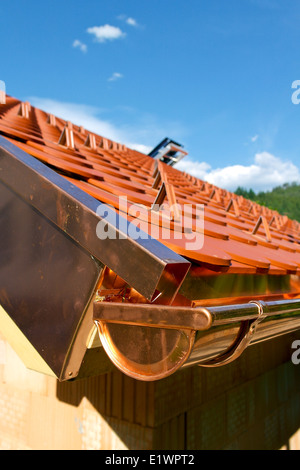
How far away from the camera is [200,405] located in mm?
2580

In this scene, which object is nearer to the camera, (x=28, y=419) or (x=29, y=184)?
(x=29, y=184)

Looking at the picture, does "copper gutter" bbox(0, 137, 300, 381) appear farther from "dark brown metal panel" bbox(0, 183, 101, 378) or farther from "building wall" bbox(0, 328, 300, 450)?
"building wall" bbox(0, 328, 300, 450)

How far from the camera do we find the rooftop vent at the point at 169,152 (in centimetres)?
1323

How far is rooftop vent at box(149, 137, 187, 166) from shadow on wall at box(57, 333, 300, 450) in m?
9.94

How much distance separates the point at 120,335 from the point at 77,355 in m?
0.19

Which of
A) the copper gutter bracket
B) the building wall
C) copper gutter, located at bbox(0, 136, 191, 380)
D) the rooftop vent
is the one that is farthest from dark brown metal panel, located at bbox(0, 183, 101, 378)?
the rooftop vent

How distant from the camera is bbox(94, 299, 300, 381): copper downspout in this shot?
80 cm

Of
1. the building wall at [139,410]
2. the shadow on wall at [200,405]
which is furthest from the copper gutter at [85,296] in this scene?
the building wall at [139,410]

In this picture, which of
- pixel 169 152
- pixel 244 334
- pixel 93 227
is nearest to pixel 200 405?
pixel 244 334

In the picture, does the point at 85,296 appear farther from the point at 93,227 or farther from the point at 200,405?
the point at 200,405
